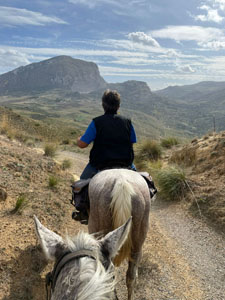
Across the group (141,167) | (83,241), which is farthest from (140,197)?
(141,167)

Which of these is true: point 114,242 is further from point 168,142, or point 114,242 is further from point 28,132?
point 28,132

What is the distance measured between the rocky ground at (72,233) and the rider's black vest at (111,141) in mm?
2231

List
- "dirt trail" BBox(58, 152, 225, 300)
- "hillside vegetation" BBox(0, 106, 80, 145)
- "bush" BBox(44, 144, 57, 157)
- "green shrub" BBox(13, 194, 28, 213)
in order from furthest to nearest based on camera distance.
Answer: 1. "hillside vegetation" BBox(0, 106, 80, 145)
2. "bush" BBox(44, 144, 57, 157)
3. "green shrub" BBox(13, 194, 28, 213)
4. "dirt trail" BBox(58, 152, 225, 300)

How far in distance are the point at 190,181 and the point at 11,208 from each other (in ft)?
19.9

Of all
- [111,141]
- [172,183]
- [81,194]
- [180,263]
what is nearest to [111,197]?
[81,194]

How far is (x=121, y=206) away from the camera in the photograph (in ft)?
8.91

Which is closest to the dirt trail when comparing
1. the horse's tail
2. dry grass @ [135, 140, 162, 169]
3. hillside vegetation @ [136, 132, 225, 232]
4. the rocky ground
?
the rocky ground

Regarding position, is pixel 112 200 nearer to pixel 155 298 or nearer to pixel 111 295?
pixel 111 295

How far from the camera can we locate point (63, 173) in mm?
9023

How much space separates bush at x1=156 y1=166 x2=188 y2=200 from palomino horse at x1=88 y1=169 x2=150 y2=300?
17.7 ft

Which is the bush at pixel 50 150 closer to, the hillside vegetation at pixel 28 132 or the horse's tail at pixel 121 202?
the hillside vegetation at pixel 28 132

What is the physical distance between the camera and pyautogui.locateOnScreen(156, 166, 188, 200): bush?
827 cm

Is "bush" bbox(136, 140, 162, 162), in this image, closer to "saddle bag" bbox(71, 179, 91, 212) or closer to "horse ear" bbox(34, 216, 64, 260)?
"saddle bag" bbox(71, 179, 91, 212)

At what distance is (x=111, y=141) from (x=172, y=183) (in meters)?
5.55
